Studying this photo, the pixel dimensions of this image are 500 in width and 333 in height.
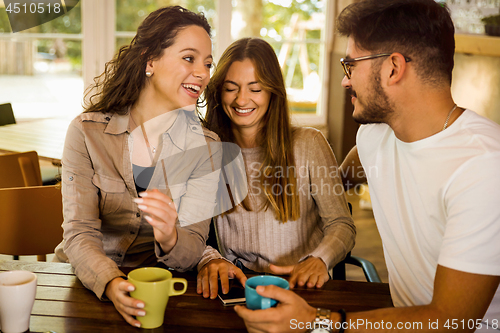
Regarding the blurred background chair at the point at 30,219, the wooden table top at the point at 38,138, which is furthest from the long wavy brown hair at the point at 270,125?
the wooden table top at the point at 38,138

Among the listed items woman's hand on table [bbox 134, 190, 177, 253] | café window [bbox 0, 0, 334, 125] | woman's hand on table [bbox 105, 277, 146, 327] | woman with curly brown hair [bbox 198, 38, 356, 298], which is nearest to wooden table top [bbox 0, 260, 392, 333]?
woman's hand on table [bbox 105, 277, 146, 327]

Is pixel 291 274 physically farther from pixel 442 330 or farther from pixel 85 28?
pixel 85 28

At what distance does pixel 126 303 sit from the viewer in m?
0.96

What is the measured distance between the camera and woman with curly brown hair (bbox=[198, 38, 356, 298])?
164cm

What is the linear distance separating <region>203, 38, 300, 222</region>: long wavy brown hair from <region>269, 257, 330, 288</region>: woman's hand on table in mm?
316

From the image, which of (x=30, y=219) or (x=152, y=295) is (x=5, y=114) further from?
(x=152, y=295)

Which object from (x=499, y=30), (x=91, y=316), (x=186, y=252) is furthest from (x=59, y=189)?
(x=499, y=30)

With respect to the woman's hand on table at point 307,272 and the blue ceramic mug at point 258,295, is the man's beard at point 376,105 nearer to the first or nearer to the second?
the woman's hand on table at point 307,272

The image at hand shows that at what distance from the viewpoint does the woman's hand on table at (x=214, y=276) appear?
3.66 feet

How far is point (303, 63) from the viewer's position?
5.01 meters

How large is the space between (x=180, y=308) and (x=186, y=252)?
0.24 metres

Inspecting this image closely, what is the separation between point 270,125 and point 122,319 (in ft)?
3.04

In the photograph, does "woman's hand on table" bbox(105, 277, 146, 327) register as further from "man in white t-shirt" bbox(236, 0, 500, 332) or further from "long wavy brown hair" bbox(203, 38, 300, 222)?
"long wavy brown hair" bbox(203, 38, 300, 222)

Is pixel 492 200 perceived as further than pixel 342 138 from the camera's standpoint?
No
